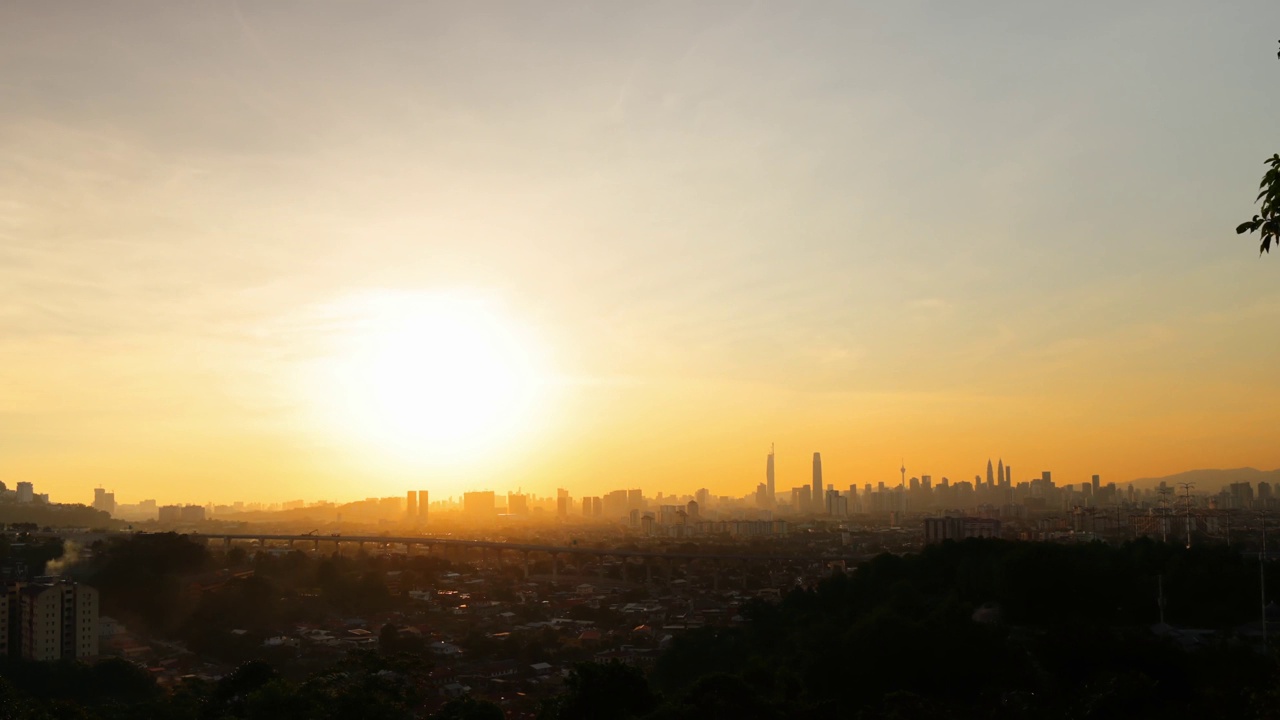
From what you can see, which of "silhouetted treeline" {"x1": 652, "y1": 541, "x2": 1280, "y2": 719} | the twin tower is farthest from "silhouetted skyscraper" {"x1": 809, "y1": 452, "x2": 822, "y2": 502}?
"silhouetted treeline" {"x1": 652, "y1": 541, "x2": 1280, "y2": 719}

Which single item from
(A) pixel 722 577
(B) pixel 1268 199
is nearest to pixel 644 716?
(B) pixel 1268 199

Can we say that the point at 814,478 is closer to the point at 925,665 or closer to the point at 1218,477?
the point at 1218,477

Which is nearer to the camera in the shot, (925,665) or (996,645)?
(925,665)

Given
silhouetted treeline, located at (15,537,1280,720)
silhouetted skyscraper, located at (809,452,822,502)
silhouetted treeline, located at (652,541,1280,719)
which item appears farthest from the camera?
silhouetted skyscraper, located at (809,452,822,502)

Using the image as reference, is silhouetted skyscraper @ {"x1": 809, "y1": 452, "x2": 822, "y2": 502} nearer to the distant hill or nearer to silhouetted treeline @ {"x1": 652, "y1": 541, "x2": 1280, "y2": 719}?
the distant hill

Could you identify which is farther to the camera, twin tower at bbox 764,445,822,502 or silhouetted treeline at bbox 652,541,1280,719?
twin tower at bbox 764,445,822,502

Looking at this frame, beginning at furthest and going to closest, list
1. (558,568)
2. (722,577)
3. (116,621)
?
1. (558,568)
2. (722,577)
3. (116,621)

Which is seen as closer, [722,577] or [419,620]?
[419,620]

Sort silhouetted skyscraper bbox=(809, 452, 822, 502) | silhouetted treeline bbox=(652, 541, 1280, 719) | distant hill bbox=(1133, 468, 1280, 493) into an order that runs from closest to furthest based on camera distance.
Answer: silhouetted treeline bbox=(652, 541, 1280, 719) < distant hill bbox=(1133, 468, 1280, 493) < silhouetted skyscraper bbox=(809, 452, 822, 502)

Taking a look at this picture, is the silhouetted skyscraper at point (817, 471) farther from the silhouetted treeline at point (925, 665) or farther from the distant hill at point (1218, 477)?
the silhouetted treeline at point (925, 665)

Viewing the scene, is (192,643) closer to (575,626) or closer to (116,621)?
(116,621)

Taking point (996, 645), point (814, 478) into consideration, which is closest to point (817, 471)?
point (814, 478)
